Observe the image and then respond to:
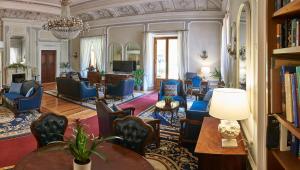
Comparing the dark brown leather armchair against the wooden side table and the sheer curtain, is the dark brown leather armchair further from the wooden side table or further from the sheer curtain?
the sheer curtain

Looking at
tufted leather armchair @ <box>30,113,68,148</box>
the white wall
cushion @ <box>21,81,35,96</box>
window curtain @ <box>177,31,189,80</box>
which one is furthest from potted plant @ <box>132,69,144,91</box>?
tufted leather armchair @ <box>30,113,68,148</box>

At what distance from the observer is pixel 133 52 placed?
36.0 feet

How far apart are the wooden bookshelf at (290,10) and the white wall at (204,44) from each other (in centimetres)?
821

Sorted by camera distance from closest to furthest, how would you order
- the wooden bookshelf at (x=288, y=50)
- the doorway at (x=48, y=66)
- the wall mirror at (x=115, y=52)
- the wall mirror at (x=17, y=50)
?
the wooden bookshelf at (x=288, y=50), the wall mirror at (x=115, y=52), the wall mirror at (x=17, y=50), the doorway at (x=48, y=66)

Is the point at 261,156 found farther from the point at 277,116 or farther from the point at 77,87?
the point at 77,87

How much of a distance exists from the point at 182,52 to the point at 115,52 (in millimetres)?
3356

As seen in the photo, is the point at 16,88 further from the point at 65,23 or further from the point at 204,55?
the point at 204,55

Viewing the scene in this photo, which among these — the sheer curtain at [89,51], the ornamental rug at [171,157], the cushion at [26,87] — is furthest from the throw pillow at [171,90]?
the sheer curtain at [89,51]

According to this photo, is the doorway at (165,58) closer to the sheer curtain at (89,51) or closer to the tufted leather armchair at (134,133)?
the sheer curtain at (89,51)

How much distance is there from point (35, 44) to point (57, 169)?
39.1 ft

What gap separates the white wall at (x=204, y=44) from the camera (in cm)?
934

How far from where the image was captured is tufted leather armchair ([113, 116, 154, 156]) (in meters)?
2.45

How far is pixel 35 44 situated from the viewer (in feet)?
40.3

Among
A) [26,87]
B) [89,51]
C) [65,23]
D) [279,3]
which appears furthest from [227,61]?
[89,51]
